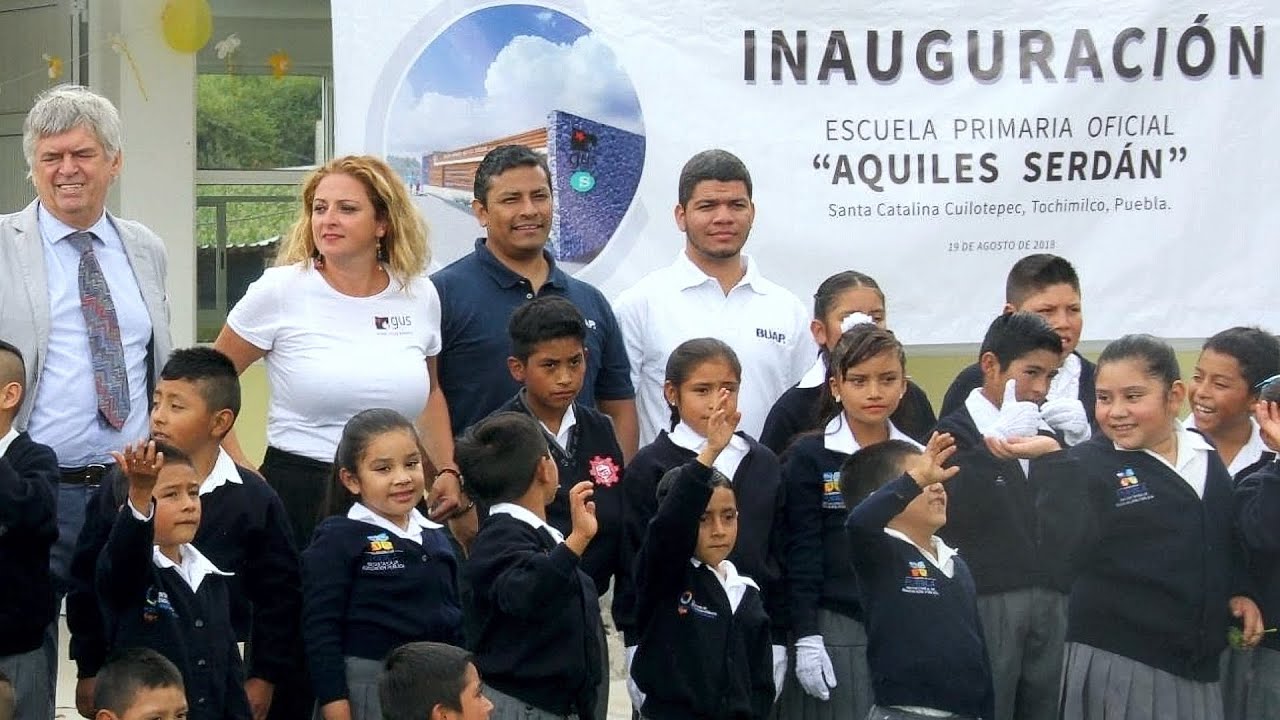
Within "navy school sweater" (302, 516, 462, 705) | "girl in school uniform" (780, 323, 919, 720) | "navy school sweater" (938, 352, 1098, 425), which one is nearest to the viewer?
"navy school sweater" (302, 516, 462, 705)

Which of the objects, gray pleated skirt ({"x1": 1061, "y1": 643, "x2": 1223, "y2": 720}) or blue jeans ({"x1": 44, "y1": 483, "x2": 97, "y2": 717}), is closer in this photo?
blue jeans ({"x1": 44, "y1": 483, "x2": 97, "y2": 717})

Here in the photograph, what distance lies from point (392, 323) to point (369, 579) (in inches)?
30.8

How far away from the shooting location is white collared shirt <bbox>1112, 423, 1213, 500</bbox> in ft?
15.0

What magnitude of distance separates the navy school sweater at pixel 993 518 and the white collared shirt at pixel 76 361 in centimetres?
212

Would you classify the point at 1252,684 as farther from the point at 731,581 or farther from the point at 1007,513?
the point at 731,581

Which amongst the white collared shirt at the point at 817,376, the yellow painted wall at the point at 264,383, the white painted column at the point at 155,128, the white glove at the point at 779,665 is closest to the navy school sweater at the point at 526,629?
the white glove at the point at 779,665

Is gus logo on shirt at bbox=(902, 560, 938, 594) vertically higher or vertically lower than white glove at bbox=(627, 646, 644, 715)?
higher

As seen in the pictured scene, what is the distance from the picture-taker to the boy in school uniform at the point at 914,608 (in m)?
4.24

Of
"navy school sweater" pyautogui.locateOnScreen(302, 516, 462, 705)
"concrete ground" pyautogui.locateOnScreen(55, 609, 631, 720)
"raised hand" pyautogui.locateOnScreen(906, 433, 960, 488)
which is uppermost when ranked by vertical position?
"raised hand" pyautogui.locateOnScreen(906, 433, 960, 488)

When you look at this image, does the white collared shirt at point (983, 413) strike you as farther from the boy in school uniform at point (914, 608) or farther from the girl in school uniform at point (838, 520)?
the boy in school uniform at point (914, 608)

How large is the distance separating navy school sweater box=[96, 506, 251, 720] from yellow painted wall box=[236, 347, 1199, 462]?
3.20m

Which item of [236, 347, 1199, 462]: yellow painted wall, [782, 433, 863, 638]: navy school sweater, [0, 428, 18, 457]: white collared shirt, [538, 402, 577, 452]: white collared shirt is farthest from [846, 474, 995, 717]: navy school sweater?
[236, 347, 1199, 462]: yellow painted wall

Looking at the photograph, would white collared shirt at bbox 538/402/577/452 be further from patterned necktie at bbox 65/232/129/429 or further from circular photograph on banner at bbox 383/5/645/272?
circular photograph on banner at bbox 383/5/645/272

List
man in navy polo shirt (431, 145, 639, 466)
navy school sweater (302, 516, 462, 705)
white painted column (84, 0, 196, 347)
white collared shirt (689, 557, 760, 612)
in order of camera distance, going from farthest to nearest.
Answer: white painted column (84, 0, 196, 347) → man in navy polo shirt (431, 145, 639, 466) → white collared shirt (689, 557, 760, 612) → navy school sweater (302, 516, 462, 705)
